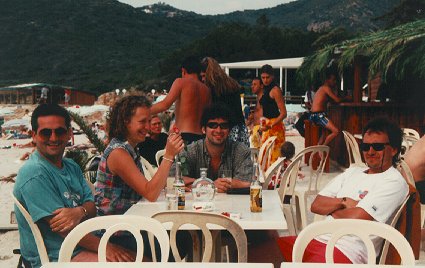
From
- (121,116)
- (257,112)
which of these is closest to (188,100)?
(121,116)

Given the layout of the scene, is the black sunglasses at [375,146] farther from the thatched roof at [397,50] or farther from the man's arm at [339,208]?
the thatched roof at [397,50]

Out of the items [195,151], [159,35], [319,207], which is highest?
[159,35]

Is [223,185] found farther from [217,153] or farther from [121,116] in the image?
[121,116]

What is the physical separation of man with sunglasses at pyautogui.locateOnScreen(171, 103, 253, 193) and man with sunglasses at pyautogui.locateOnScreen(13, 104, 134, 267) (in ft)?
3.16

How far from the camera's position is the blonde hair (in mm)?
5496

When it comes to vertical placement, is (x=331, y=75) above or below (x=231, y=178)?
above

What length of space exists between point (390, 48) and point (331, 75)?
4.40ft

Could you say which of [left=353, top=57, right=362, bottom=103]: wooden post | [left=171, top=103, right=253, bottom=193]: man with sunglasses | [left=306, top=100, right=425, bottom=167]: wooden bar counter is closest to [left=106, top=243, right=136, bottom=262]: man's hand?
[left=171, top=103, right=253, bottom=193]: man with sunglasses

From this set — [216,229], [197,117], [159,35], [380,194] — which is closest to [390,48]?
[197,117]

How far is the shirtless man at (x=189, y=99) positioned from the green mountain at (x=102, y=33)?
4974 centimetres

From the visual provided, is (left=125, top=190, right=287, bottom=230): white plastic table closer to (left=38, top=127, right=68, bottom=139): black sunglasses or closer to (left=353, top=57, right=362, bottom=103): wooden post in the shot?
(left=38, top=127, right=68, bottom=139): black sunglasses

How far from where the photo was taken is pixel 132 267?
75.5 inches

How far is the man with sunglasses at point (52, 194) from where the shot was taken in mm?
2641

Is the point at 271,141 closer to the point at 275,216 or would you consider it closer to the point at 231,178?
the point at 231,178
